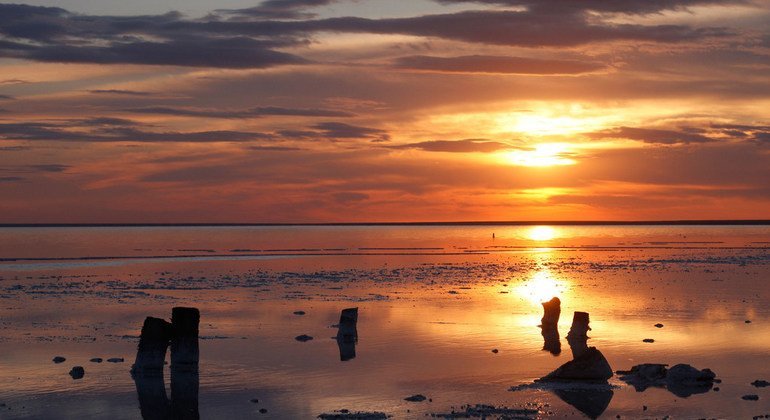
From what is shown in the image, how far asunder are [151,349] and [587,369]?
13.5m

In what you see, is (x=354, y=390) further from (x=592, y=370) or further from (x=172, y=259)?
(x=172, y=259)

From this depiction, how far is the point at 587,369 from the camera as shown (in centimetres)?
2645

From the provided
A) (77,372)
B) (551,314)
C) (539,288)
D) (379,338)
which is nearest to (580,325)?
(551,314)

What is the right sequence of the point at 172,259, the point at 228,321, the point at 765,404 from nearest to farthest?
the point at 765,404 < the point at 228,321 < the point at 172,259

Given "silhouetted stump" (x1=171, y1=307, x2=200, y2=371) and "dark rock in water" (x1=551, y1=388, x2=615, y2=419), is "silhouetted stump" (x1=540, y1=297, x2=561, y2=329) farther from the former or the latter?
"silhouetted stump" (x1=171, y1=307, x2=200, y2=371)

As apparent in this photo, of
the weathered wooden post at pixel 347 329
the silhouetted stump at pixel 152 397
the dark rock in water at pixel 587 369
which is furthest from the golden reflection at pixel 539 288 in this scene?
the silhouetted stump at pixel 152 397

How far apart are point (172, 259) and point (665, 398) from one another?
258 ft

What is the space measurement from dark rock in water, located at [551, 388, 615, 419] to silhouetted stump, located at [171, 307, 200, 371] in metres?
11.5

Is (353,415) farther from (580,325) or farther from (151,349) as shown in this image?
(580,325)

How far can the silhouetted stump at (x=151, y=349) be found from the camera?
1114 inches

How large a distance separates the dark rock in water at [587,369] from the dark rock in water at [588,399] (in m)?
0.75

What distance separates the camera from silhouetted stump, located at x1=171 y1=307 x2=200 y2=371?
29.0m

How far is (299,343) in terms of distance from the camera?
113 feet

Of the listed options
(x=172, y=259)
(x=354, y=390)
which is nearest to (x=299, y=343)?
(x=354, y=390)
